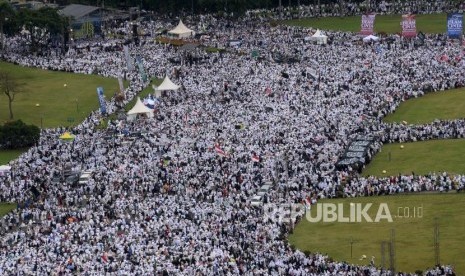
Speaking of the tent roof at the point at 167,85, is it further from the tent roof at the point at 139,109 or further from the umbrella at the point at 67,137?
the umbrella at the point at 67,137

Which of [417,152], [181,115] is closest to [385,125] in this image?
[417,152]

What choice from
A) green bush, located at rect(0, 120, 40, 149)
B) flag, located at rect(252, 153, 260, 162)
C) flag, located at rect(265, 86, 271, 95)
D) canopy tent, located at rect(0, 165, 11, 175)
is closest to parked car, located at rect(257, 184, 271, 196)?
flag, located at rect(252, 153, 260, 162)

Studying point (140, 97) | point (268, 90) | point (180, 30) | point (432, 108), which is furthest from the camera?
point (180, 30)

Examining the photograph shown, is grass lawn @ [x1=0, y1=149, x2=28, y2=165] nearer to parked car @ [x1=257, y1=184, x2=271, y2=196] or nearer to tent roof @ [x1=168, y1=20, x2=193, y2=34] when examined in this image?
parked car @ [x1=257, y1=184, x2=271, y2=196]

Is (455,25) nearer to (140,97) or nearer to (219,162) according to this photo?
(140,97)

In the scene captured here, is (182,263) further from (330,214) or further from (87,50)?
(87,50)

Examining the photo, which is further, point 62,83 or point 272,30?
point 272,30

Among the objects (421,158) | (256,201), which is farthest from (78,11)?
(256,201)
